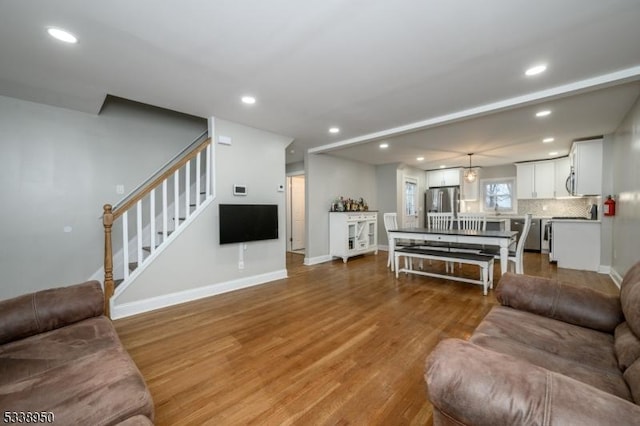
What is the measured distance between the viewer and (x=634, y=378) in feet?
3.17

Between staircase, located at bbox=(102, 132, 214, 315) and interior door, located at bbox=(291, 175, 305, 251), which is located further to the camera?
interior door, located at bbox=(291, 175, 305, 251)

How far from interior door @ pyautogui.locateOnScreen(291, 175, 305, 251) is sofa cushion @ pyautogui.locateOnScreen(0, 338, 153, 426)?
5965 mm

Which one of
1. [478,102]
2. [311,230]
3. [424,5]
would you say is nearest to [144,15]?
[424,5]

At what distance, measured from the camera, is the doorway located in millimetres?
7109

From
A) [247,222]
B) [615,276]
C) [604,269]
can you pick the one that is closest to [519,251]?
[615,276]

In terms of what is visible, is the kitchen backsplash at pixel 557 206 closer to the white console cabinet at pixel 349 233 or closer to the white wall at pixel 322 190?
the white console cabinet at pixel 349 233

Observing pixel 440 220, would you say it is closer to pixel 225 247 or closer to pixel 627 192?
pixel 627 192

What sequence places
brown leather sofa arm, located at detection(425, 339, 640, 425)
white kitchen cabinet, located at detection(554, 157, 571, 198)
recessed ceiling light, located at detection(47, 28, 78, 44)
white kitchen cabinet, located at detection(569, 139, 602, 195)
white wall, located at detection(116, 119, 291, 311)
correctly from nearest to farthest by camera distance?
1. brown leather sofa arm, located at detection(425, 339, 640, 425)
2. recessed ceiling light, located at detection(47, 28, 78, 44)
3. white wall, located at detection(116, 119, 291, 311)
4. white kitchen cabinet, located at detection(569, 139, 602, 195)
5. white kitchen cabinet, located at detection(554, 157, 571, 198)

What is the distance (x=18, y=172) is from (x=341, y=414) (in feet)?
14.2

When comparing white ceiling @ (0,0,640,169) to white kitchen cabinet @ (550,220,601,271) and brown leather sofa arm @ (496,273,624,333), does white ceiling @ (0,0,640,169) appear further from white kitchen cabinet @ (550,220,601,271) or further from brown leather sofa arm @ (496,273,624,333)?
white kitchen cabinet @ (550,220,601,271)

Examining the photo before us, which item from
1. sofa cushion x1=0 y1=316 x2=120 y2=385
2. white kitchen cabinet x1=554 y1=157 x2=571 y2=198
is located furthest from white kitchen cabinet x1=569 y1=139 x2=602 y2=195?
sofa cushion x1=0 y1=316 x2=120 y2=385

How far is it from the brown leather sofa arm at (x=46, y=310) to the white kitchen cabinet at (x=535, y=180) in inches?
340

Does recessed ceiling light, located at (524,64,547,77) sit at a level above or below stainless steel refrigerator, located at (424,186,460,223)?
above

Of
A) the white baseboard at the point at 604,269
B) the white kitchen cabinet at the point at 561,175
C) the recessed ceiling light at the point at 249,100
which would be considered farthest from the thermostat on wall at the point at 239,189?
the white kitchen cabinet at the point at 561,175
